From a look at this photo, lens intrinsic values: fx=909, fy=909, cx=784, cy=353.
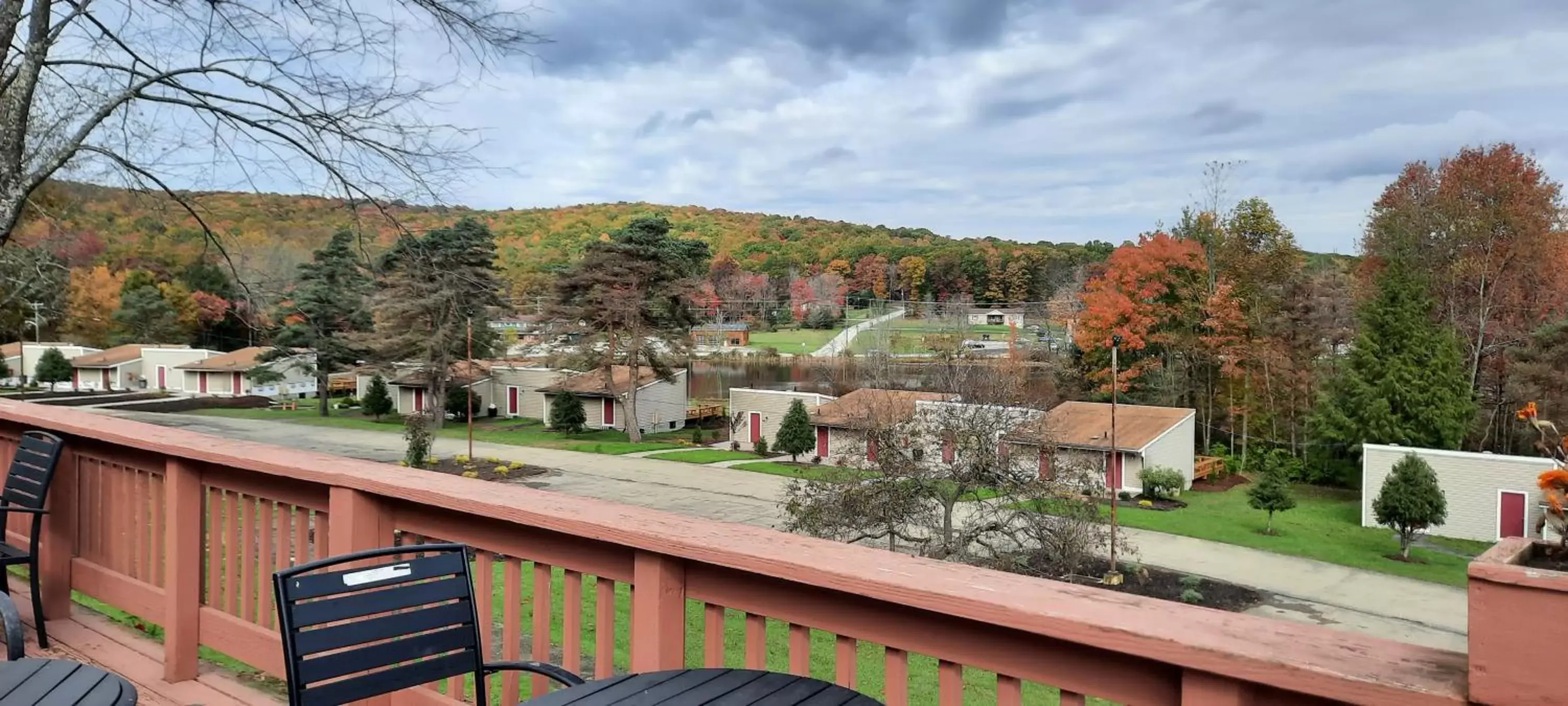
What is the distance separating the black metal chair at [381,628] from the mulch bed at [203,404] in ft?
143

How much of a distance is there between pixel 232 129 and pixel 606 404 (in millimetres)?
32043

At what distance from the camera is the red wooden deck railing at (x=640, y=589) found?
102 centimetres

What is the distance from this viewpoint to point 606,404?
36.3 m

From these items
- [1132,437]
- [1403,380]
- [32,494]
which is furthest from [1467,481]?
[32,494]

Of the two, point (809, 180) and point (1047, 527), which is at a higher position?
point (809, 180)

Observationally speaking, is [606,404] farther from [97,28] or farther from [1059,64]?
[97,28]

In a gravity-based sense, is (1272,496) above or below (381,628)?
below

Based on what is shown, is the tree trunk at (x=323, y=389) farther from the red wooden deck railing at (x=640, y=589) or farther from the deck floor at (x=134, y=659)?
the red wooden deck railing at (x=640, y=589)

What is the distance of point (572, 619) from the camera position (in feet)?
5.89

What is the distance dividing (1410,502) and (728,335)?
43.3 metres

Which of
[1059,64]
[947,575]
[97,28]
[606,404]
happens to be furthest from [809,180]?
[947,575]

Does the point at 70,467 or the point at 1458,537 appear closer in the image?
the point at 70,467

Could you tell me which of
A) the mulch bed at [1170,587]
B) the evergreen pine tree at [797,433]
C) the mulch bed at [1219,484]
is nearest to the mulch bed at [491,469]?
the evergreen pine tree at [797,433]

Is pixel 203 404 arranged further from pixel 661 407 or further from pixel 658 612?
pixel 658 612
